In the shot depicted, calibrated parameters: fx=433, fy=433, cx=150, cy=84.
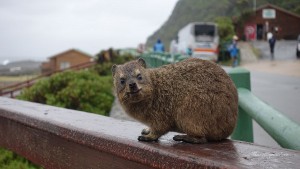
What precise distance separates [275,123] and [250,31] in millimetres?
53216

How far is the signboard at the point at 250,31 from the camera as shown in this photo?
5311 cm

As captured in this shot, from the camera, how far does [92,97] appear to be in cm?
1027

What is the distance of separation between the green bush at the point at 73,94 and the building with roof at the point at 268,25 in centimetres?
4237

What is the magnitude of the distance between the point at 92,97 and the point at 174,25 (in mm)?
33116

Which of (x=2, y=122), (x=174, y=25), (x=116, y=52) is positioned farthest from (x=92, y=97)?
(x=174, y=25)

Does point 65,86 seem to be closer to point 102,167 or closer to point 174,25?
point 102,167

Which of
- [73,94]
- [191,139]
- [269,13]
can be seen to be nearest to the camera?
[191,139]

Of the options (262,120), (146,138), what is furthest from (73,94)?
(146,138)

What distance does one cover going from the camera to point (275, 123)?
7.98 ft

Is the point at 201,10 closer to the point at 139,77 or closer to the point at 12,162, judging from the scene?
the point at 12,162

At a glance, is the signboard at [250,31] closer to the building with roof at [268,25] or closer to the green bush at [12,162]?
the building with roof at [268,25]

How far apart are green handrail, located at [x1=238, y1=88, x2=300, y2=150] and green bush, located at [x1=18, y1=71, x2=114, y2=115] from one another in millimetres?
6880

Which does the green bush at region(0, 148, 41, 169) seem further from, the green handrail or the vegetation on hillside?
the vegetation on hillside

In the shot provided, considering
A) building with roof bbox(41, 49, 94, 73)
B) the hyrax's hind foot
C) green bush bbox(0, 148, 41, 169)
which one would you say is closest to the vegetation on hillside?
green bush bbox(0, 148, 41, 169)
